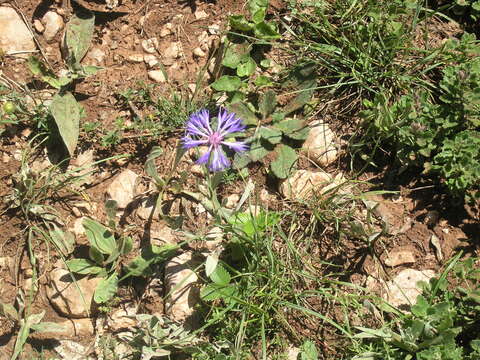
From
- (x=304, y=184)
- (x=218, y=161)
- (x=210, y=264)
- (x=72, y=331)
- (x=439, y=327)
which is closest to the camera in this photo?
(x=439, y=327)

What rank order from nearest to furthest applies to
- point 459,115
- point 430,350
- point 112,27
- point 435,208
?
point 430,350
point 459,115
point 435,208
point 112,27

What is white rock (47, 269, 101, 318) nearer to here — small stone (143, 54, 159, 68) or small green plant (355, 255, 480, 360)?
small stone (143, 54, 159, 68)

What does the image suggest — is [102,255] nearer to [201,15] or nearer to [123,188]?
[123,188]

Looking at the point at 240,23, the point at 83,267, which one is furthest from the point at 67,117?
the point at 240,23

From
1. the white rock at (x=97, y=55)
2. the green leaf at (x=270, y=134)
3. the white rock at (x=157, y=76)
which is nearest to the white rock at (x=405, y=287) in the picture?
the green leaf at (x=270, y=134)

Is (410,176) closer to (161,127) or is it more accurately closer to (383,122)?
(383,122)

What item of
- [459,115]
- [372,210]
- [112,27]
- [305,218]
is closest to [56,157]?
[112,27]
